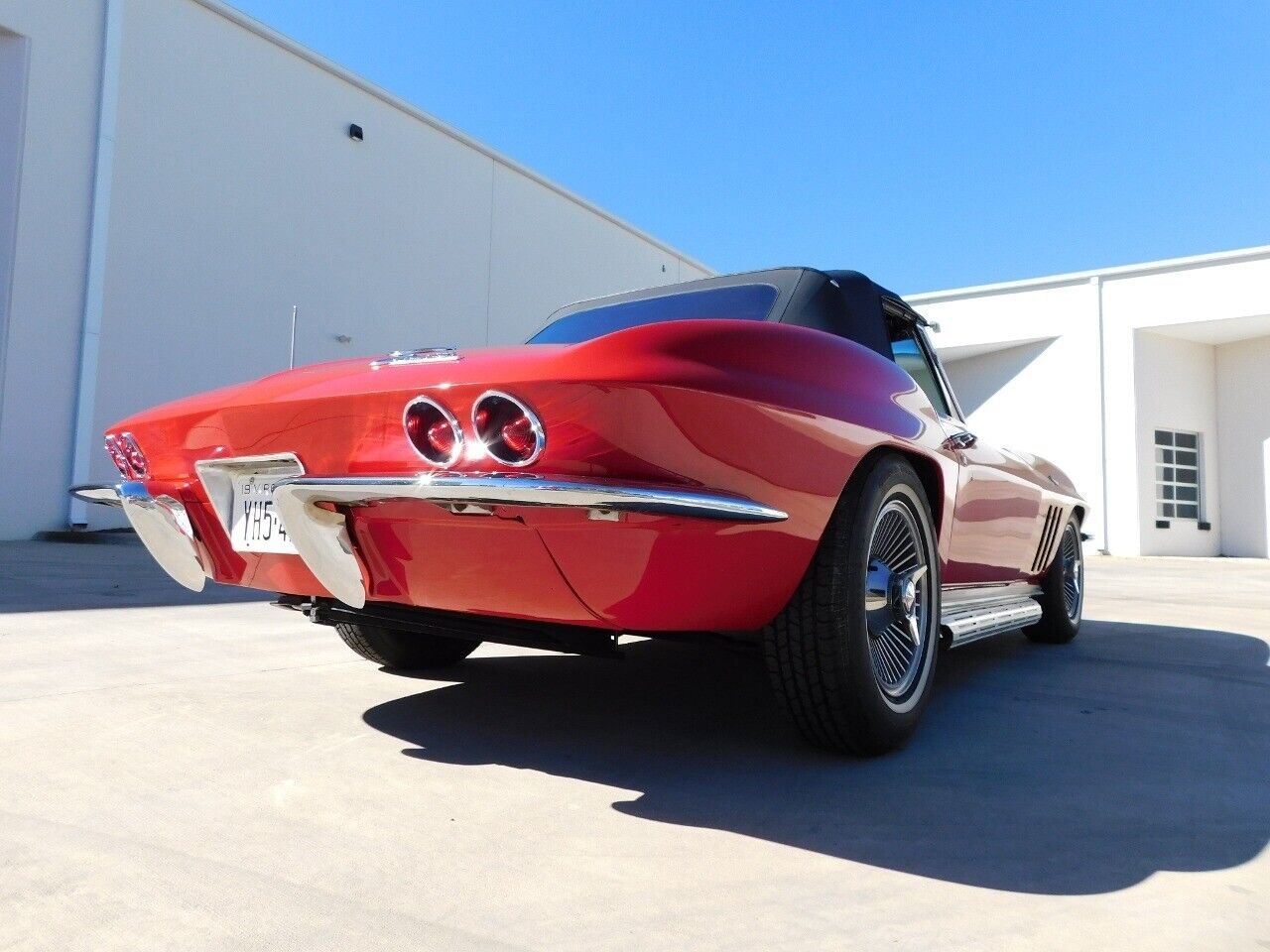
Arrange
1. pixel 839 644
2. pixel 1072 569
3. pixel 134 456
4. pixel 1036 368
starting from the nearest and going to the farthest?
pixel 839 644 < pixel 134 456 < pixel 1072 569 < pixel 1036 368

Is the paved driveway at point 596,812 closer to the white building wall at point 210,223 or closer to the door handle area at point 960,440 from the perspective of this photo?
the door handle area at point 960,440

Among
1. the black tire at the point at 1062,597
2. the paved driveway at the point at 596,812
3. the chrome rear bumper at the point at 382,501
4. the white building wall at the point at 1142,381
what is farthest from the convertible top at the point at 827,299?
the white building wall at the point at 1142,381

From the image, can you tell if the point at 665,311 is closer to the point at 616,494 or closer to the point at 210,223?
the point at 616,494

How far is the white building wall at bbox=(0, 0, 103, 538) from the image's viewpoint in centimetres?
916

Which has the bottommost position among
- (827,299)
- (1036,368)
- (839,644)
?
(839,644)

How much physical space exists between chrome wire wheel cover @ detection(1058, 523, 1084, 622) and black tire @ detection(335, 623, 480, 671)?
9.03ft

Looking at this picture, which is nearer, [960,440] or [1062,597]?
[960,440]

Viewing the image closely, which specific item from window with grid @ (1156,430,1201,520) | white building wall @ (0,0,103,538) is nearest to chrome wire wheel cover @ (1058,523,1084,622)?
white building wall @ (0,0,103,538)

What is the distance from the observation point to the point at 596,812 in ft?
5.86

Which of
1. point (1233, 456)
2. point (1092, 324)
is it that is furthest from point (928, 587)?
point (1233, 456)

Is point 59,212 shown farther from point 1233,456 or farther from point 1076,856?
point 1233,456

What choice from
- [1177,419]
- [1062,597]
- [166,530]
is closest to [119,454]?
[166,530]

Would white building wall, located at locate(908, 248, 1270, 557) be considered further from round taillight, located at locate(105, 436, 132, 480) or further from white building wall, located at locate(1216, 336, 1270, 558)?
round taillight, located at locate(105, 436, 132, 480)

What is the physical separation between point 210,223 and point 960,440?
10.4 metres
